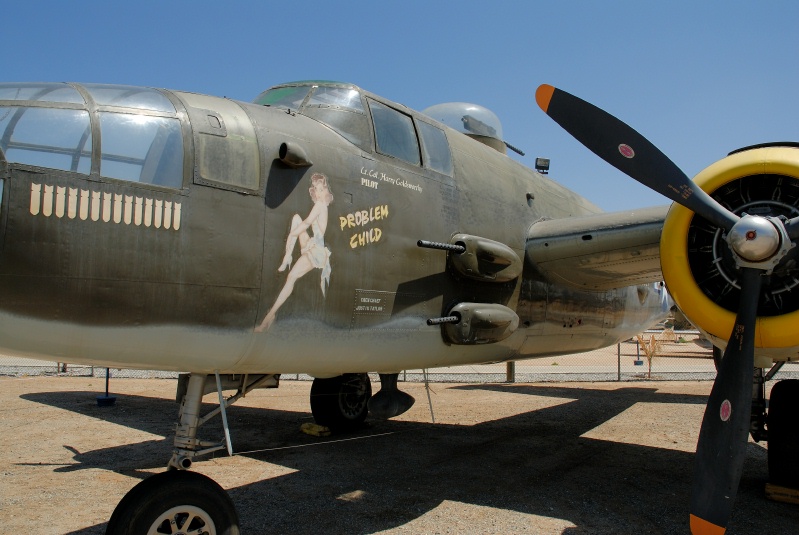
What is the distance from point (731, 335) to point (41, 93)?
217 inches

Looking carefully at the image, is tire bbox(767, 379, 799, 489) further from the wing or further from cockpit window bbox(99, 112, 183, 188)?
cockpit window bbox(99, 112, 183, 188)

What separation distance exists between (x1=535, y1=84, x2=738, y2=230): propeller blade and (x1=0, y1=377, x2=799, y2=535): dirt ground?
2.98 meters

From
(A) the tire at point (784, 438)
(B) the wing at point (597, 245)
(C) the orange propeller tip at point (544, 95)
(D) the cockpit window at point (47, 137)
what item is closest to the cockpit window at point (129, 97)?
(D) the cockpit window at point (47, 137)

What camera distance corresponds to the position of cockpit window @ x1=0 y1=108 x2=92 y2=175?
356 centimetres

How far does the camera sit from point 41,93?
393 centimetres

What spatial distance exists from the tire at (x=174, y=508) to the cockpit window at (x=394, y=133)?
3.25 meters

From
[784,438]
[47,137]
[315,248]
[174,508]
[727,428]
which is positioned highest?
[47,137]

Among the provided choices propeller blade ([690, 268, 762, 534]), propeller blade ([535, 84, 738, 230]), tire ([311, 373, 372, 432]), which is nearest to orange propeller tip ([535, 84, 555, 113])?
propeller blade ([535, 84, 738, 230])

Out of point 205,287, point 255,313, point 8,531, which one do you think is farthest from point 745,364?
point 8,531

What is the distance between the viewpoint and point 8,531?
5148 millimetres

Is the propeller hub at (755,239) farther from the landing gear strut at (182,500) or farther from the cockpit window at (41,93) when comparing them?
the cockpit window at (41,93)

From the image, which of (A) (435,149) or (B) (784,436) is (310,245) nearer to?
(A) (435,149)

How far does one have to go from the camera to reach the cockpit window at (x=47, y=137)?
3.56 m

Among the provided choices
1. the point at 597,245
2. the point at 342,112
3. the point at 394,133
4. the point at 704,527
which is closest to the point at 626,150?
the point at 597,245
